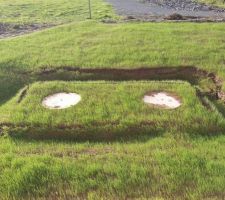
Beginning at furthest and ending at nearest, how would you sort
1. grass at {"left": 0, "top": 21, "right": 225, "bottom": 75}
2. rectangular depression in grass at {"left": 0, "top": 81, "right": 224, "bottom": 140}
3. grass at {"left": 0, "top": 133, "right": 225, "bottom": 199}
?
1. grass at {"left": 0, "top": 21, "right": 225, "bottom": 75}
2. rectangular depression in grass at {"left": 0, "top": 81, "right": 224, "bottom": 140}
3. grass at {"left": 0, "top": 133, "right": 225, "bottom": 199}

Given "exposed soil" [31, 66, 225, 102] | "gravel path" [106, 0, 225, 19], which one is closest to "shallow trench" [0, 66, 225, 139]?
"exposed soil" [31, 66, 225, 102]

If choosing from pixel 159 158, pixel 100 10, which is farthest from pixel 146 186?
pixel 100 10

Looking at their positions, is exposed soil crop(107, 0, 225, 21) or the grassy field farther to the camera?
exposed soil crop(107, 0, 225, 21)

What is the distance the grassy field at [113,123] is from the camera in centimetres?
986

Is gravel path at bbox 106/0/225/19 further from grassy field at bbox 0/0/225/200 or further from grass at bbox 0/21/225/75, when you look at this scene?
grassy field at bbox 0/0/225/200

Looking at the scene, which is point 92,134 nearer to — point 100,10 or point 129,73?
point 129,73

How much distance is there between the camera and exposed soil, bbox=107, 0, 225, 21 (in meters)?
41.5

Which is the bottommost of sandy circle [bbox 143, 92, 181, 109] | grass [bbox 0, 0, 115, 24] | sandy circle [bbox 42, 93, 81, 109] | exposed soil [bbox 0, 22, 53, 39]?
grass [bbox 0, 0, 115, 24]

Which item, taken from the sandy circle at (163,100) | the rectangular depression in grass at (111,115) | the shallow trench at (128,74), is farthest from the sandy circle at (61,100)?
the sandy circle at (163,100)

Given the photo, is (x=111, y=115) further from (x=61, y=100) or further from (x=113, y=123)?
(x=61, y=100)

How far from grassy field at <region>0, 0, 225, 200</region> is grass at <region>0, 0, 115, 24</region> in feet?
59.9

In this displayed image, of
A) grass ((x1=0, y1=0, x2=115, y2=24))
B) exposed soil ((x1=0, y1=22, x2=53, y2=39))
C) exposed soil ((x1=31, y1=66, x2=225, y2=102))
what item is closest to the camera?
exposed soil ((x1=31, y1=66, x2=225, y2=102))

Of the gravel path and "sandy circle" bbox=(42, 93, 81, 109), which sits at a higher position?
"sandy circle" bbox=(42, 93, 81, 109)

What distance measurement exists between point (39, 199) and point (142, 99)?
6001 millimetres
